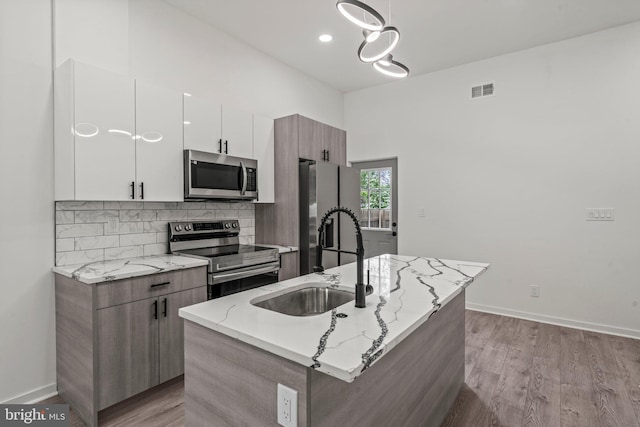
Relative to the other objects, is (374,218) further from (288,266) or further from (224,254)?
(224,254)

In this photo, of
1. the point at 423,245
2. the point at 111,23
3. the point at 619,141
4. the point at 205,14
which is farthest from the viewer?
the point at 423,245

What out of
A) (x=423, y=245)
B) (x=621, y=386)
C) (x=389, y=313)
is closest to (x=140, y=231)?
(x=389, y=313)

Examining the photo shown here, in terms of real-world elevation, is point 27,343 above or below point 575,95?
below

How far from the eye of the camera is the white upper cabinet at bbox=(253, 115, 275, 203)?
11.4 ft

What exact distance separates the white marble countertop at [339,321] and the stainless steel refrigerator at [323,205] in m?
1.55

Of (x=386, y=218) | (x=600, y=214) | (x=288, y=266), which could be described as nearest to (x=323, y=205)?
(x=288, y=266)

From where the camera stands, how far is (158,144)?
264 cm

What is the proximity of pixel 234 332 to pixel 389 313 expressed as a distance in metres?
0.60

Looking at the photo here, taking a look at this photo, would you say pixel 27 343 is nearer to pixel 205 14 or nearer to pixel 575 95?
pixel 205 14

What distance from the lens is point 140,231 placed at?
282 cm

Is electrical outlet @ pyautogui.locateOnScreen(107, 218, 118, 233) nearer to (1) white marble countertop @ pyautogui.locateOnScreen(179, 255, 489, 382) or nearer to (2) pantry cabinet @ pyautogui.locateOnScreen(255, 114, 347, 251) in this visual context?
(2) pantry cabinet @ pyautogui.locateOnScreen(255, 114, 347, 251)

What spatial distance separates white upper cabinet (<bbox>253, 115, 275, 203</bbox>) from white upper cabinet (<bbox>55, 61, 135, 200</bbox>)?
1.22 m

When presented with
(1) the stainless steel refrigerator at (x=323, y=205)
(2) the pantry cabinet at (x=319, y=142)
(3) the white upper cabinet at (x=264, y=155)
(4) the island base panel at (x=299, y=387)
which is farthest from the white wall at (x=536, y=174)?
(4) the island base panel at (x=299, y=387)

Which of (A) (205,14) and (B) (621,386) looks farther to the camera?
(A) (205,14)
